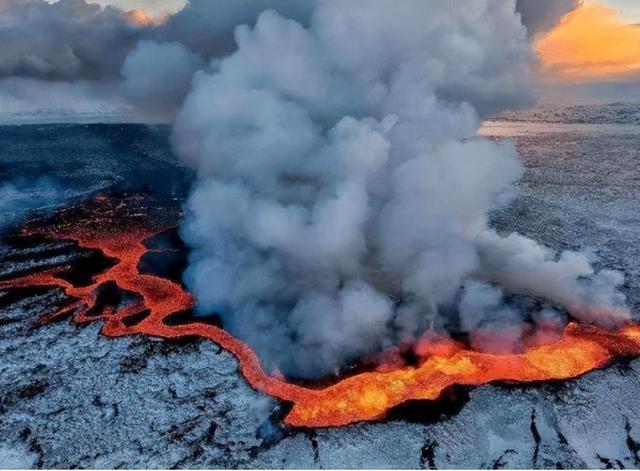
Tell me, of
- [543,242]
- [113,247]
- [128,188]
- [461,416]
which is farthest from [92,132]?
[461,416]

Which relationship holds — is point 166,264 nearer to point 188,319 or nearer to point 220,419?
point 188,319

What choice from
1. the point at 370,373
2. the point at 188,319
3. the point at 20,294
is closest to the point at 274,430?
the point at 370,373

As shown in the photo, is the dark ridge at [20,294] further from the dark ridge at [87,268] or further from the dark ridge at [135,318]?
the dark ridge at [135,318]

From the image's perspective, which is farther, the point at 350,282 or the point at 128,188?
the point at 128,188

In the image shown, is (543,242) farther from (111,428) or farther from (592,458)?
(111,428)

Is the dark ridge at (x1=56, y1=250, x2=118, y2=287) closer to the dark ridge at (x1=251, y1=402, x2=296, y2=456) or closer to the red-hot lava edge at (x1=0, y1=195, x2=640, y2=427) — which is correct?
the red-hot lava edge at (x1=0, y1=195, x2=640, y2=427)

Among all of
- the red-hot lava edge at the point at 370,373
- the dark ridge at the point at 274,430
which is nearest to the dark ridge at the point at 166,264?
the red-hot lava edge at the point at 370,373
